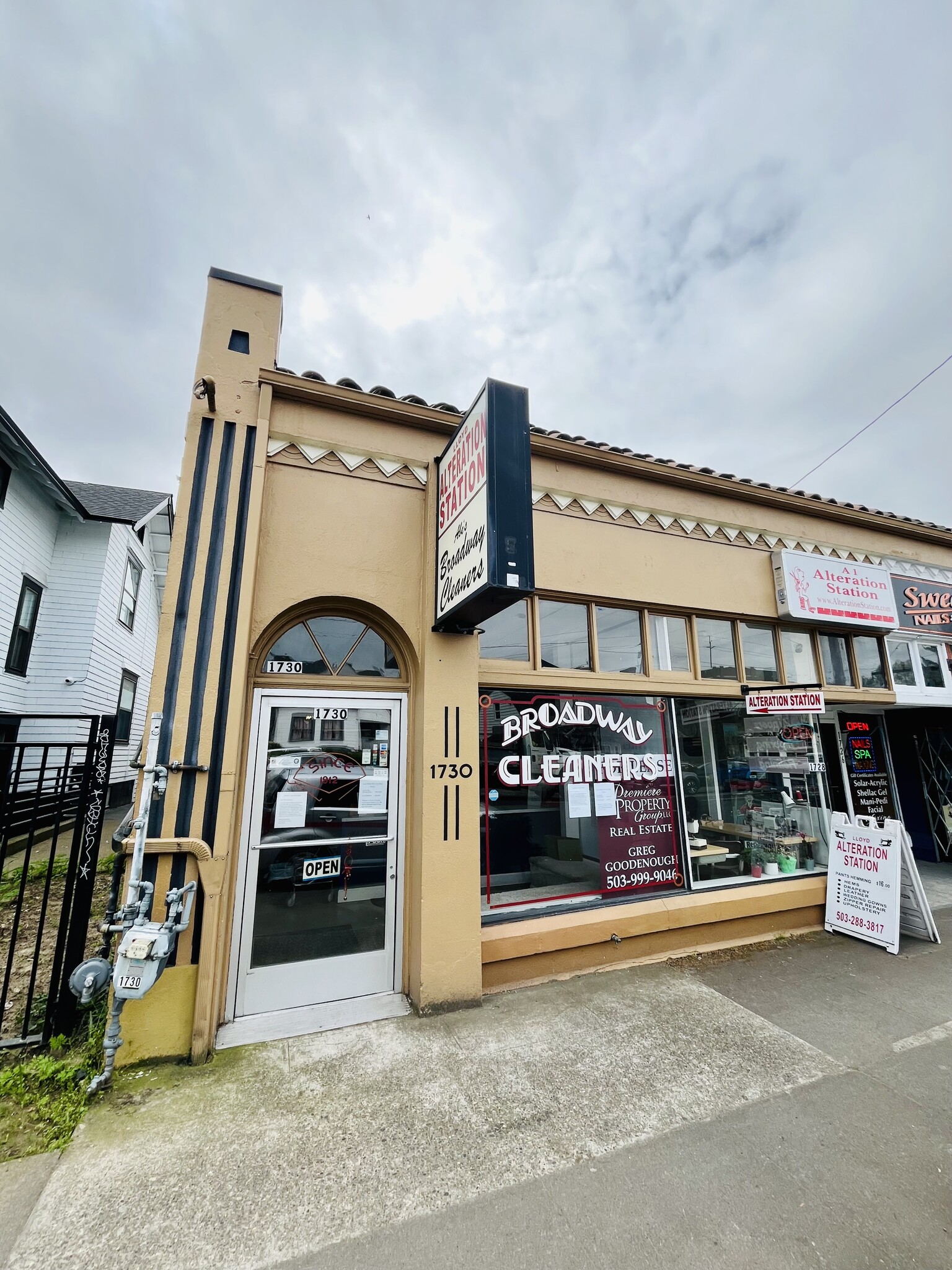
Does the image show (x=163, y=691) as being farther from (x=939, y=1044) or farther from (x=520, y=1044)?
(x=939, y=1044)

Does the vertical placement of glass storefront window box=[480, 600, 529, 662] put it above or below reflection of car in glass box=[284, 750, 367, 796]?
above

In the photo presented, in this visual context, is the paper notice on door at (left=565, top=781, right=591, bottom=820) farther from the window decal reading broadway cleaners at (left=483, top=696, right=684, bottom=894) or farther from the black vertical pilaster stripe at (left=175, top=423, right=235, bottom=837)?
the black vertical pilaster stripe at (left=175, top=423, right=235, bottom=837)

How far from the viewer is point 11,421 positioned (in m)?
10.1

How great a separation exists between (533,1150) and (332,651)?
3.47 metres

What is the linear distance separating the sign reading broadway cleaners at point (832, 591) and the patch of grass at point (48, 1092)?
746cm

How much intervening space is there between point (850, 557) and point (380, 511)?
6.48m

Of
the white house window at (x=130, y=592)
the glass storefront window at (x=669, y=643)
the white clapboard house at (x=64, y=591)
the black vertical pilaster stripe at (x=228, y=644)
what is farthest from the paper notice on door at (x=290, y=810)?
the white house window at (x=130, y=592)

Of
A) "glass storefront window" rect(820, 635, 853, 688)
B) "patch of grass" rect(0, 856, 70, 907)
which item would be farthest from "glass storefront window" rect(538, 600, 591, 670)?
"patch of grass" rect(0, 856, 70, 907)

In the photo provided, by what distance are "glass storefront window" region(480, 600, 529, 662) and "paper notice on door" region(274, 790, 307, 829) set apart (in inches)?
78.6

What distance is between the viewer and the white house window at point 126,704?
49.1ft

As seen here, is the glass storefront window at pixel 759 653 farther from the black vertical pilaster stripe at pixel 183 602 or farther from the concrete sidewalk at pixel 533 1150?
the black vertical pilaster stripe at pixel 183 602

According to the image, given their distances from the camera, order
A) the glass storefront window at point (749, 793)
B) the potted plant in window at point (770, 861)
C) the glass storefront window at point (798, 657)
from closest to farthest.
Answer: the glass storefront window at point (749, 793) → the potted plant in window at point (770, 861) → the glass storefront window at point (798, 657)

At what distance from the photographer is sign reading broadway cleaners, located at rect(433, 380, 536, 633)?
3729 millimetres

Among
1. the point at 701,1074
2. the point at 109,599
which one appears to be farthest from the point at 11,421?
the point at 701,1074
